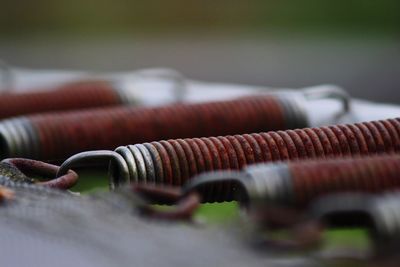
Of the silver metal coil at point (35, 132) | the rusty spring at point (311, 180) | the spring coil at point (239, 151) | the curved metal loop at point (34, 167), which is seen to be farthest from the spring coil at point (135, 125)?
the rusty spring at point (311, 180)

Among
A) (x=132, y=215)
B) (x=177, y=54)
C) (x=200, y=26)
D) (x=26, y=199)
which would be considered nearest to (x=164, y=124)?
(x=26, y=199)

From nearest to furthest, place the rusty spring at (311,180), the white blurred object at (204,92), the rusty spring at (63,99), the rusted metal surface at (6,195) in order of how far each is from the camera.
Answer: the rusty spring at (311,180)
the rusted metal surface at (6,195)
the white blurred object at (204,92)
the rusty spring at (63,99)

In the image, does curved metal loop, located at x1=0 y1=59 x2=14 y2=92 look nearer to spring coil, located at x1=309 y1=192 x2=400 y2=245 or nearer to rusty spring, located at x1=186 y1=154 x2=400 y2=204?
rusty spring, located at x1=186 y1=154 x2=400 y2=204

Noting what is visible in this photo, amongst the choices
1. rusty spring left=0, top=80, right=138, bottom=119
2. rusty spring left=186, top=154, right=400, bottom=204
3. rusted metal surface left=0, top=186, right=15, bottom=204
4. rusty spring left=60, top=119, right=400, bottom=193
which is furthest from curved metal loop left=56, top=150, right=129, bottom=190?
rusty spring left=0, top=80, right=138, bottom=119

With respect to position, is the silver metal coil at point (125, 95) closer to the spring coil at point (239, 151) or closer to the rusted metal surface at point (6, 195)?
the spring coil at point (239, 151)

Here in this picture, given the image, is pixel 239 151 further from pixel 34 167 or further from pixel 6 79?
pixel 6 79

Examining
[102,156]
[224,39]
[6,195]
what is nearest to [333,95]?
[102,156]

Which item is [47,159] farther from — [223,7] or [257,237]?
[223,7]
